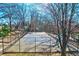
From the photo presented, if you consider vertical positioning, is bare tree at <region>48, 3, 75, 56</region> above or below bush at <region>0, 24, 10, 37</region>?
above

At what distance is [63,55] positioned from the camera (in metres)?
1.86

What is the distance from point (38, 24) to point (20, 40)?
0.21 metres

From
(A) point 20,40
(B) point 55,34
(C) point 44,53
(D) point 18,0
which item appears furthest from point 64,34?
(D) point 18,0

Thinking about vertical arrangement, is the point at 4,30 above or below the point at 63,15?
below

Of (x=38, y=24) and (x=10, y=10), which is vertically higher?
(x=10, y=10)

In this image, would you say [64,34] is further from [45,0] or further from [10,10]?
[10,10]

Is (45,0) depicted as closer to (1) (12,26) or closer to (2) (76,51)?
(1) (12,26)

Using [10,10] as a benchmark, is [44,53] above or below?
below

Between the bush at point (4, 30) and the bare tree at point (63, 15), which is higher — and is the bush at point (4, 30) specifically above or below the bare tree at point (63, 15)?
below

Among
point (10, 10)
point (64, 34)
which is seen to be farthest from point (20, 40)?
point (64, 34)

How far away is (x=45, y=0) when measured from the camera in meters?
1.86

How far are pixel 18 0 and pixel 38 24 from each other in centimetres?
27

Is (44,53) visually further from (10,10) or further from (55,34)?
(10,10)

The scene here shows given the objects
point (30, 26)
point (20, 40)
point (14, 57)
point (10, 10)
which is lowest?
point (14, 57)
